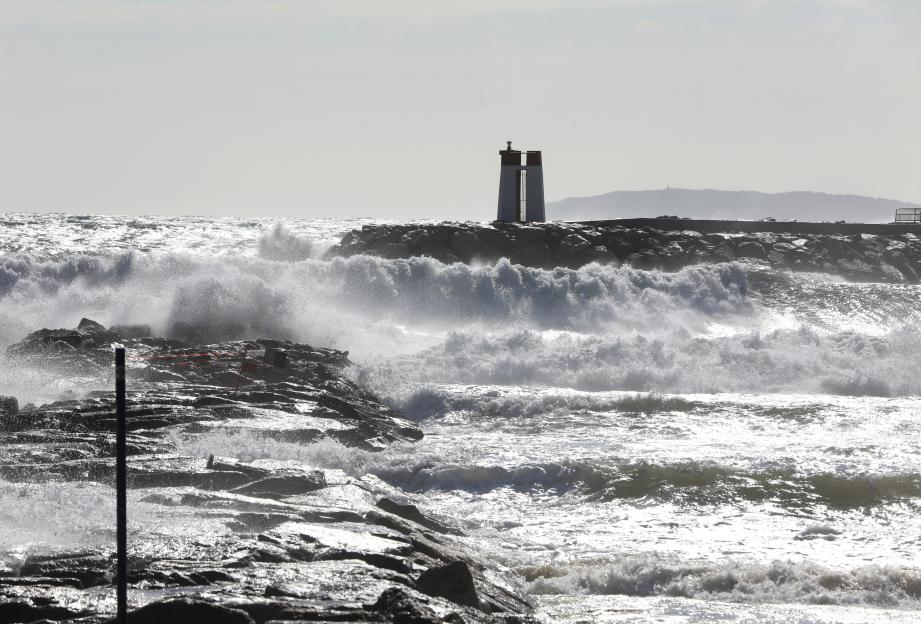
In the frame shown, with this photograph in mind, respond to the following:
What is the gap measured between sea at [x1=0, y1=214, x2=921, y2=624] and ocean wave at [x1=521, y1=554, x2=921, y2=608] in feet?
0.07

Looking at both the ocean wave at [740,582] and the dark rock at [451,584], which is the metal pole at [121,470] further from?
the ocean wave at [740,582]

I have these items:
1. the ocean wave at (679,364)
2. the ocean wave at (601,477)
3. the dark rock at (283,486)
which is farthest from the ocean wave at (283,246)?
the dark rock at (283,486)

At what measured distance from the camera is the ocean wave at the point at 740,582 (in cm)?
870

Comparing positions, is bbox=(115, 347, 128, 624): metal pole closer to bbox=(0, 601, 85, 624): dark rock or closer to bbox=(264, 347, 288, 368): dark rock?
bbox=(0, 601, 85, 624): dark rock

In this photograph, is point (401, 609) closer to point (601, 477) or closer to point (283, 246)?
point (601, 477)

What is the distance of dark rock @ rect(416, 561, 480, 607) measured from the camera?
690 centimetres

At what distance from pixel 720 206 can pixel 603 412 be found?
8280 cm

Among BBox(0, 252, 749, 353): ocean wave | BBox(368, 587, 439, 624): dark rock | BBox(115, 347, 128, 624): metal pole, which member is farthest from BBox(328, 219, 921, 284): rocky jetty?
BBox(115, 347, 128, 624): metal pole

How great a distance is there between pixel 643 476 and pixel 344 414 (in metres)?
3.86

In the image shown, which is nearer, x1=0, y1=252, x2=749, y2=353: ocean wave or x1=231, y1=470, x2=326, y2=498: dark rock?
x1=231, y1=470, x2=326, y2=498: dark rock

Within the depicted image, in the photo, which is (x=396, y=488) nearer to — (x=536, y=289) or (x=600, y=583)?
(x=600, y=583)

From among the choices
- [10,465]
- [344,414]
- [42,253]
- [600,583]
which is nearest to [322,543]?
[600,583]

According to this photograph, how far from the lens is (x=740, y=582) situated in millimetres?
8938

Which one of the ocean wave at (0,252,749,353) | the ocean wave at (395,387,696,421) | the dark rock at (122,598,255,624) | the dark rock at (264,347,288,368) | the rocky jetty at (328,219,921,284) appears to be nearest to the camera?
the dark rock at (122,598,255,624)
